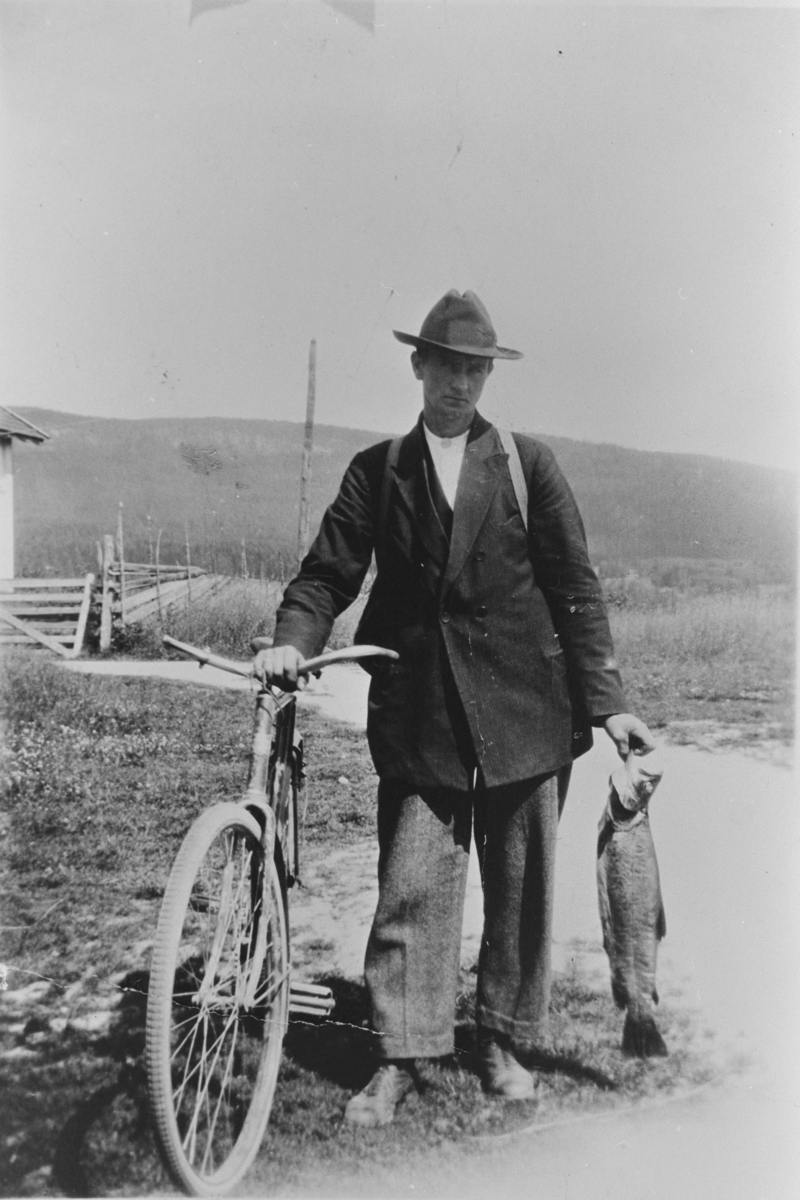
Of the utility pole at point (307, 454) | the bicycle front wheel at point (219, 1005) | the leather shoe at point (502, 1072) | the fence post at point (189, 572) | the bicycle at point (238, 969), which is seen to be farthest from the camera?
the fence post at point (189, 572)

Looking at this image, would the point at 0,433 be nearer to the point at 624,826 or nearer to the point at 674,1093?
the point at 624,826

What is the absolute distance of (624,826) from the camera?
3.01 meters

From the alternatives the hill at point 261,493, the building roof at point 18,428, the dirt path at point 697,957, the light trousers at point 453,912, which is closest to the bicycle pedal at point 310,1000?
the light trousers at point 453,912

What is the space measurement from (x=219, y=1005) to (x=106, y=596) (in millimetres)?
1770

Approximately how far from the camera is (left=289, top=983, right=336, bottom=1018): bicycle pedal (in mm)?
2791

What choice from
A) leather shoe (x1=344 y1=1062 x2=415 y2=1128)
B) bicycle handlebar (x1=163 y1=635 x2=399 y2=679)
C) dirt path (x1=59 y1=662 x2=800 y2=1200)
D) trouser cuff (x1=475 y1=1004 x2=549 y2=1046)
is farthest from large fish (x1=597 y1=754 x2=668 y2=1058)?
bicycle handlebar (x1=163 y1=635 x2=399 y2=679)

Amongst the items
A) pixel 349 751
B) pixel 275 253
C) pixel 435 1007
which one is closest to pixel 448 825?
pixel 435 1007

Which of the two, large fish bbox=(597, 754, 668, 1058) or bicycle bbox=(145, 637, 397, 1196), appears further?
large fish bbox=(597, 754, 668, 1058)

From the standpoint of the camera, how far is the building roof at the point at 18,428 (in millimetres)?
3354

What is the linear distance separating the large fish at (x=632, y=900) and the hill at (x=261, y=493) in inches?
36.5

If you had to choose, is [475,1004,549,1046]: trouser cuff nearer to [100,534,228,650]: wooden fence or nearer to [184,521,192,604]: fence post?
[100,534,228,650]: wooden fence

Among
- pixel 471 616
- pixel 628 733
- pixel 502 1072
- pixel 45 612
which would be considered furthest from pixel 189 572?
pixel 502 1072

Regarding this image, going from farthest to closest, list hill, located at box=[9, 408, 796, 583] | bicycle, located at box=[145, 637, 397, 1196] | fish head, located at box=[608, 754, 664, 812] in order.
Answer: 1. hill, located at box=[9, 408, 796, 583]
2. fish head, located at box=[608, 754, 664, 812]
3. bicycle, located at box=[145, 637, 397, 1196]

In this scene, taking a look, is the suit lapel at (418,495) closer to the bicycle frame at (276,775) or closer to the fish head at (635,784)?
the bicycle frame at (276,775)
